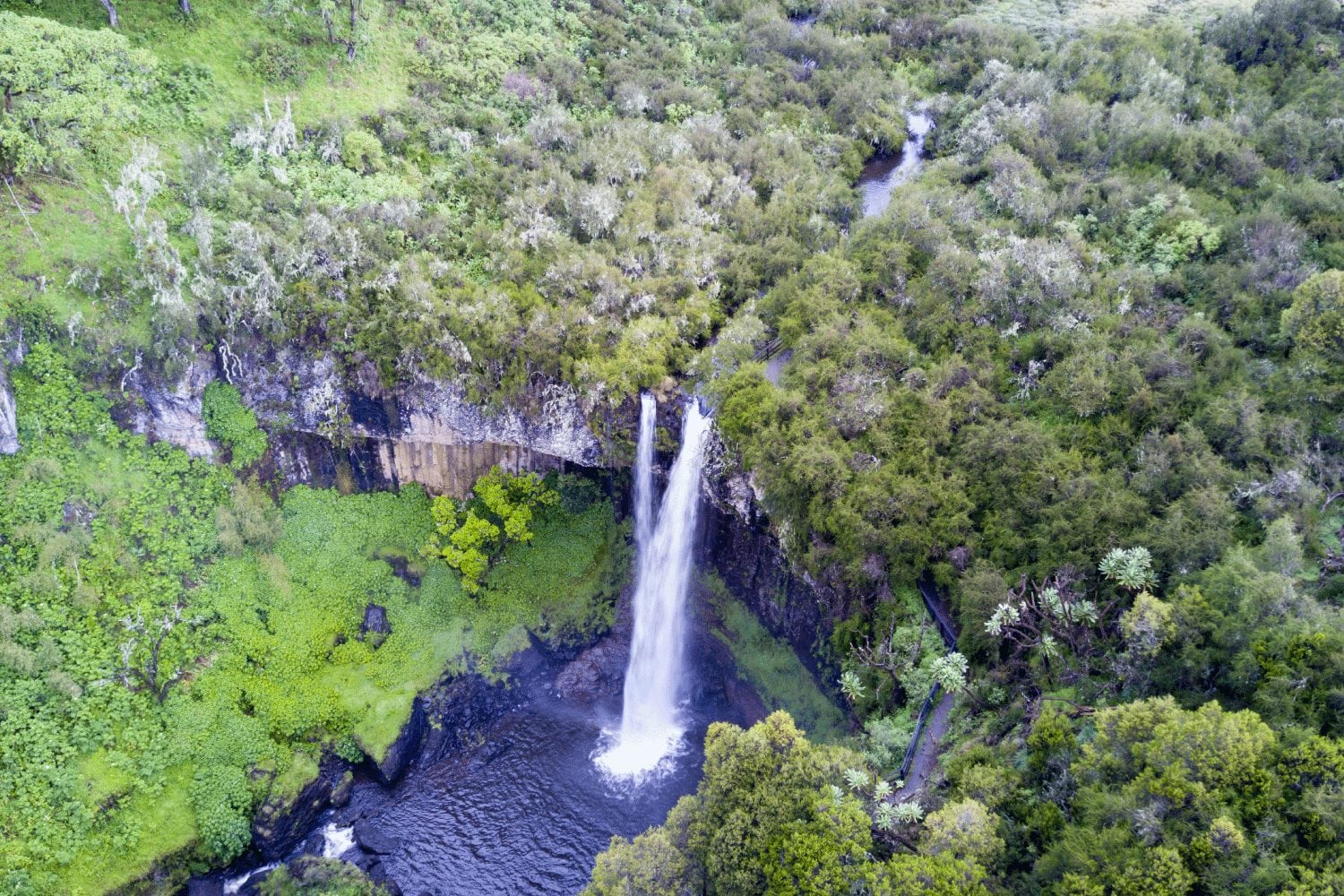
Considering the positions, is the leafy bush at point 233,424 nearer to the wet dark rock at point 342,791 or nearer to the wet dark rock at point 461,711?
the wet dark rock at point 461,711

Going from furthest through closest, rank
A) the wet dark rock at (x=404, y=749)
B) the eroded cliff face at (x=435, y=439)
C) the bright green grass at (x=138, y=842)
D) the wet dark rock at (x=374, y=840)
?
1. the eroded cliff face at (x=435, y=439)
2. the wet dark rock at (x=404, y=749)
3. the wet dark rock at (x=374, y=840)
4. the bright green grass at (x=138, y=842)

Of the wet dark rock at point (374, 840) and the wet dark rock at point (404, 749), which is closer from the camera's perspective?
the wet dark rock at point (374, 840)

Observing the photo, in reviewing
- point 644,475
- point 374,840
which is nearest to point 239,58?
point 644,475

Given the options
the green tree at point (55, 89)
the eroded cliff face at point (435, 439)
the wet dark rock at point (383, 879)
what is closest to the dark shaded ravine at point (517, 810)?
the wet dark rock at point (383, 879)

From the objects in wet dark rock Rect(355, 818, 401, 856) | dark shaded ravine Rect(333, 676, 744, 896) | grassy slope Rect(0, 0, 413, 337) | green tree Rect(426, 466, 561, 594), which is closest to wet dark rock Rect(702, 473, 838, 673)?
dark shaded ravine Rect(333, 676, 744, 896)

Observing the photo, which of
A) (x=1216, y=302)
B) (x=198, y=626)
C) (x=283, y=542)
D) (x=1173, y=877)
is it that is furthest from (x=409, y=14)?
(x=1173, y=877)

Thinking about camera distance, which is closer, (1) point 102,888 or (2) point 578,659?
(1) point 102,888

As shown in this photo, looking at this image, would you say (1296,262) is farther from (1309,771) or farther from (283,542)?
(283,542)

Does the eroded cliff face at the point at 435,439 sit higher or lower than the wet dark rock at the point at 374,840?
higher
